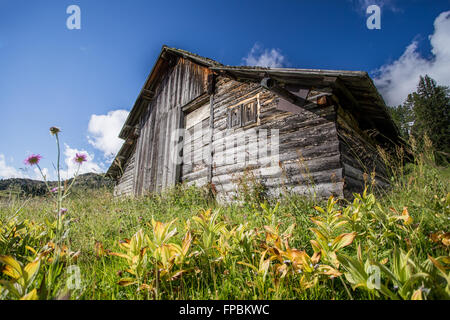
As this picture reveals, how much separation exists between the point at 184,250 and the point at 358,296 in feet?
3.25

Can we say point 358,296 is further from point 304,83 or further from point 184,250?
point 304,83

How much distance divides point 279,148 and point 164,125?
16.0ft

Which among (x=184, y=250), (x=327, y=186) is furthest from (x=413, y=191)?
(x=184, y=250)

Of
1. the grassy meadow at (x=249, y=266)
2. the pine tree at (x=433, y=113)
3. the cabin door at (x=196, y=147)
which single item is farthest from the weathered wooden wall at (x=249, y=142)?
the pine tree at (x=433, y=113)

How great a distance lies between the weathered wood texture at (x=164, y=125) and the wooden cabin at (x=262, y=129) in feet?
0.13

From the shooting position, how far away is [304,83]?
429 centimetres

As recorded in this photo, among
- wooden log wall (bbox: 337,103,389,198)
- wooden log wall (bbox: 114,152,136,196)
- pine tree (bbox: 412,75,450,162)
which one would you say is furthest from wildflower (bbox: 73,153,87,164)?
pine tree (bbox: 412,75,450,162)

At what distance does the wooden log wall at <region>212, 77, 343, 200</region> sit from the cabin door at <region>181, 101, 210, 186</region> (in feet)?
1.30

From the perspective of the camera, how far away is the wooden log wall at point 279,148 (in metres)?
3.77

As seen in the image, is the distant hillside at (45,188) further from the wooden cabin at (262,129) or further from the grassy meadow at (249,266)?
the grassy meadow at (249,266)

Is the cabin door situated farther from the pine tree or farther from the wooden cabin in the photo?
the pine tree

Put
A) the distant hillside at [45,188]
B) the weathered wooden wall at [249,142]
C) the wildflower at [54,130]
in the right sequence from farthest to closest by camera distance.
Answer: the weathered wooden wall at [249,142]
the distant hillside at [45,188]
the wildflower at [54,130]

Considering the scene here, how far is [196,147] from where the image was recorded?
6.40 meters

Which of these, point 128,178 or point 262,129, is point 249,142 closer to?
point 262,129
